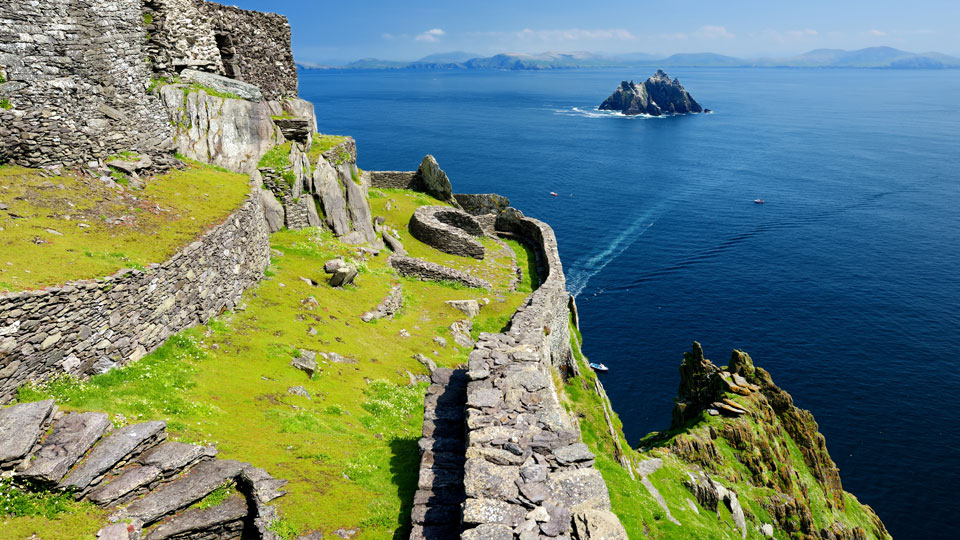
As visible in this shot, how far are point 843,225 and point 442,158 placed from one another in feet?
272

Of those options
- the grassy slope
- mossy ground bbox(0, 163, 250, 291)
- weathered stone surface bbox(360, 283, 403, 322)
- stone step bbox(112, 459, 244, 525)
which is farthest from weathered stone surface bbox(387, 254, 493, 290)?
stone step bbox(112, 459, 244, 525)

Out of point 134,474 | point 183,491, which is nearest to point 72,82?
point 134,474

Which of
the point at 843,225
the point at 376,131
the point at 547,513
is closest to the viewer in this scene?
the point at 547,513

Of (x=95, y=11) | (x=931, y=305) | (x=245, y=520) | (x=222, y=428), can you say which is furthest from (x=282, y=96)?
(x=931, y=305)

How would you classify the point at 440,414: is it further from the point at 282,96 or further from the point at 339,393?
the point at 282,96

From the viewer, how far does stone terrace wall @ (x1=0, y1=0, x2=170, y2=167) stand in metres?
18.7

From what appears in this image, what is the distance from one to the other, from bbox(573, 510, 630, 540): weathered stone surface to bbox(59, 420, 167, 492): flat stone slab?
9.06 m

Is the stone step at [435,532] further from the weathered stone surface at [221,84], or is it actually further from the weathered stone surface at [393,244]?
the weathered stone surface at [393,244]

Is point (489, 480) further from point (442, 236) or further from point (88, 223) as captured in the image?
point (442, 236)

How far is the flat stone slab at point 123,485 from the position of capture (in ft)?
33.5

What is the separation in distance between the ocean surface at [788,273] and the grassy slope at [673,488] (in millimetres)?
9821

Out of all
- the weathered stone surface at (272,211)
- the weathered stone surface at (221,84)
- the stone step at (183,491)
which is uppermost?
the weathered stone surface at (221,84)

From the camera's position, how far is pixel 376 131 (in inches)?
6486

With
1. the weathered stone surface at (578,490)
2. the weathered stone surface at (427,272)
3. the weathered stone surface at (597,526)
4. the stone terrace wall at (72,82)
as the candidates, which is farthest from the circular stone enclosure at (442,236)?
the weathered stone surface at (597,526)
